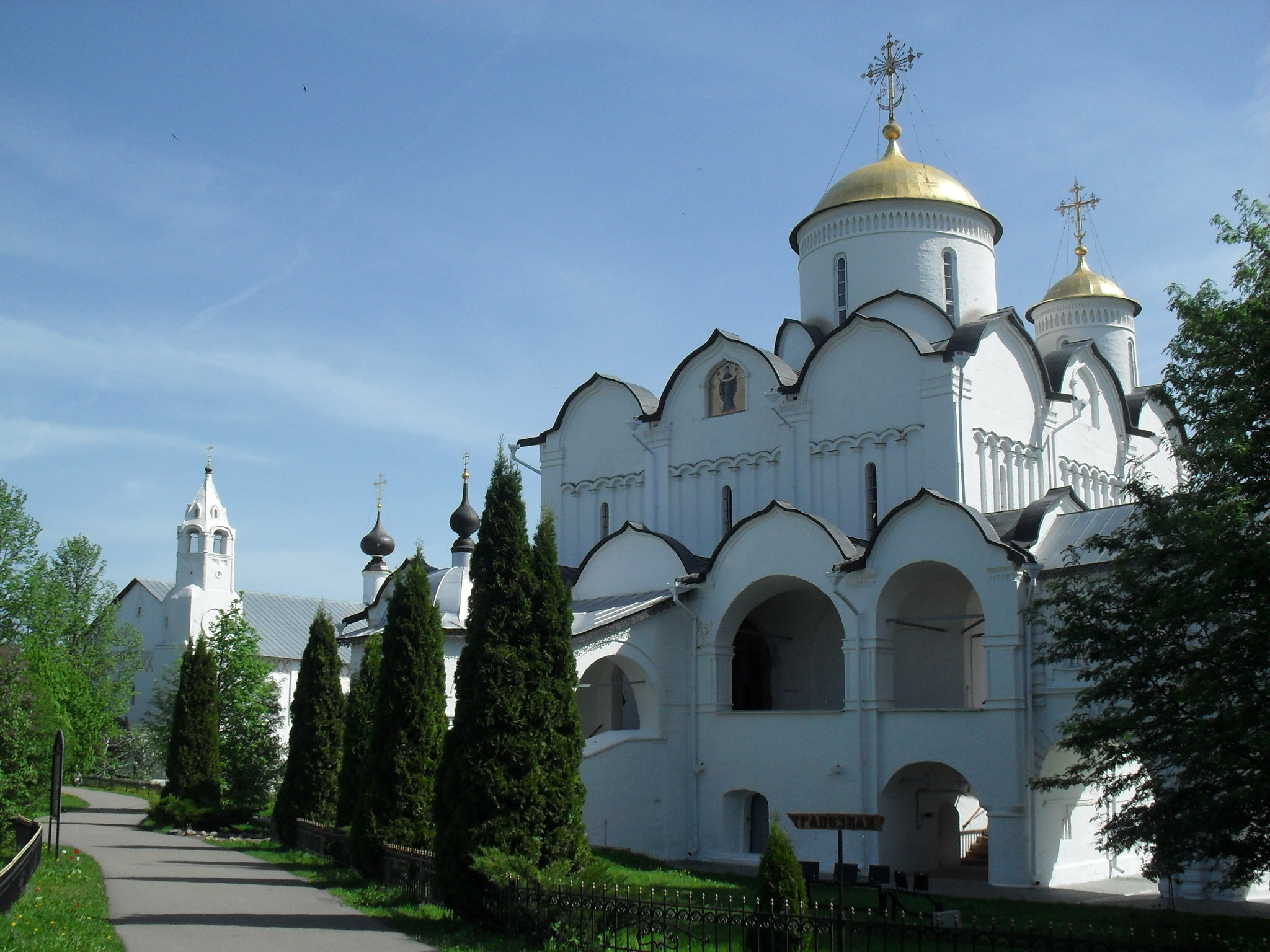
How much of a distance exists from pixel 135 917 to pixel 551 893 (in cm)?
411

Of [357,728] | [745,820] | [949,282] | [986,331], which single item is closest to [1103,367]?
[949,282]

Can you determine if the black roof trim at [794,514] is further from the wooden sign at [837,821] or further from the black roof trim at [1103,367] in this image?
the wooden sign at [837,821]

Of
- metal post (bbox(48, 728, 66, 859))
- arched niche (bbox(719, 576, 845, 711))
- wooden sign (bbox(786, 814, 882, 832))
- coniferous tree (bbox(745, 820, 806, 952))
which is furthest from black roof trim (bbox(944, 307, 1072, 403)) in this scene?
metal post (bbox(48, 728, 66, 859))

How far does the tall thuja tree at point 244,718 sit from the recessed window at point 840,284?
14197mm

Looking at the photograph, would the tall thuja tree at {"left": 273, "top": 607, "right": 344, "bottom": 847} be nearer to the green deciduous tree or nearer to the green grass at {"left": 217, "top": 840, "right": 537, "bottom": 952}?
the green grass at {"left": 217, "top": 840, "right": 537, "bottom": 952}

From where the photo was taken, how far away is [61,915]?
10586 mm

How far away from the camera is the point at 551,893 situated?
32.0ft

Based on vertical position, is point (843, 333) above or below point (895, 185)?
below

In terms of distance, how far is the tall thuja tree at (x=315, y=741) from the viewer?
1844 cm

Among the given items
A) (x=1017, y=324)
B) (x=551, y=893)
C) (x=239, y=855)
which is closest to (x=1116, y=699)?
(x=551, y=893)

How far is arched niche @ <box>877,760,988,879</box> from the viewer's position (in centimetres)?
1761

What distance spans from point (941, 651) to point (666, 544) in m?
4.94

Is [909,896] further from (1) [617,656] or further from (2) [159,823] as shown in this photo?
(2) [159,823]

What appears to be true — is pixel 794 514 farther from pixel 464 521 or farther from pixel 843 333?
pixel 464 521
